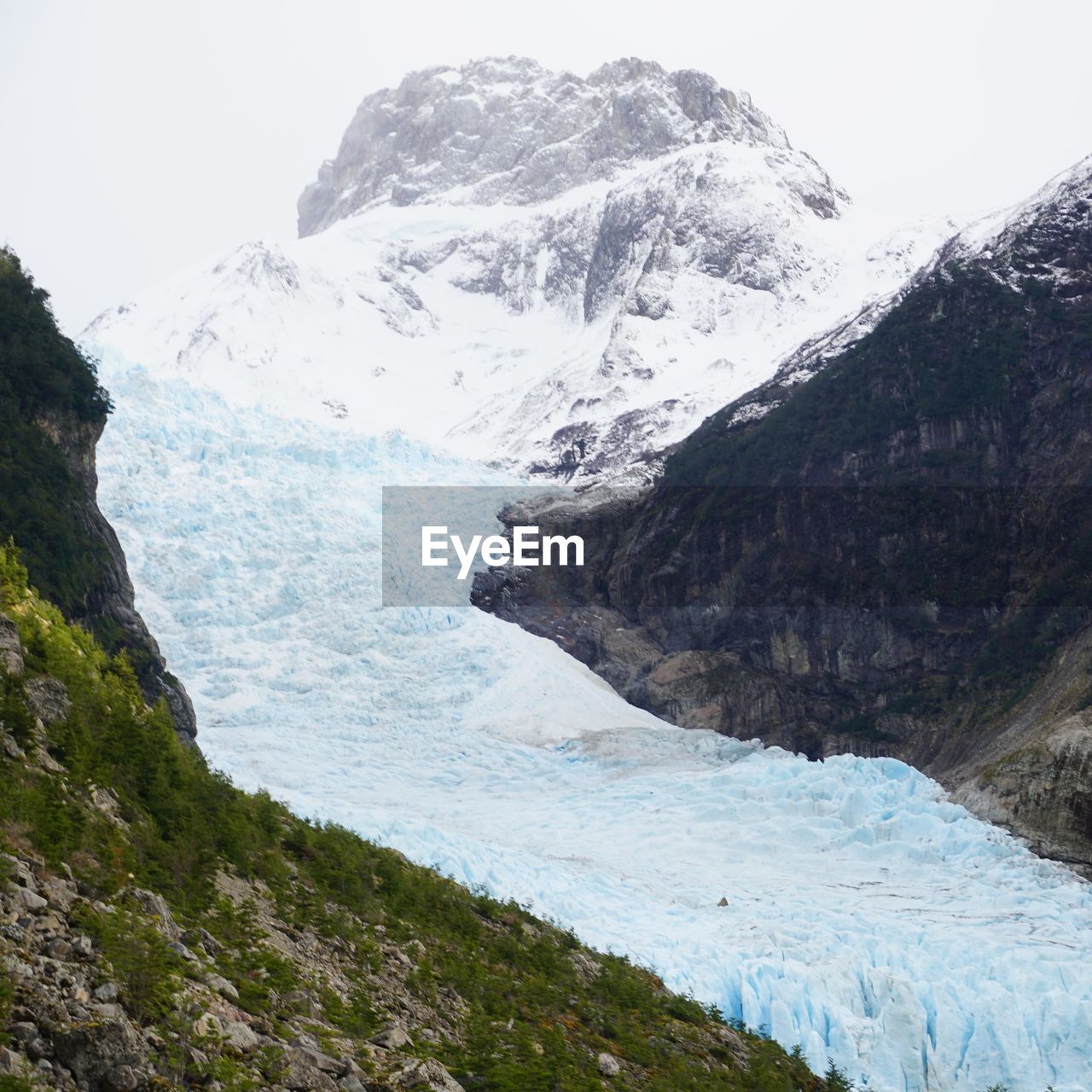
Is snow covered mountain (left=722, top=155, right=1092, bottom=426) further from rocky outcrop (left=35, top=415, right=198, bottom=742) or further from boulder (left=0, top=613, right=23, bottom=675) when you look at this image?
boulder (left=0, top=613, right=23, bottom=675)

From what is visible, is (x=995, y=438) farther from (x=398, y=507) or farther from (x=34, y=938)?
(x=34, y=938)

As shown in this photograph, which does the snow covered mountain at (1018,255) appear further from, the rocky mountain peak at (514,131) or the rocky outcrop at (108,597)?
the rocky mountain peak at (514,131)

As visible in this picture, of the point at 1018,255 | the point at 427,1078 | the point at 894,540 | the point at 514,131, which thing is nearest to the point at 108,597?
the point at 427,1078

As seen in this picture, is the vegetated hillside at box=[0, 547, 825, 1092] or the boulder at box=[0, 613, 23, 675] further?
the boulder at box=[0, 613, 23, 675]

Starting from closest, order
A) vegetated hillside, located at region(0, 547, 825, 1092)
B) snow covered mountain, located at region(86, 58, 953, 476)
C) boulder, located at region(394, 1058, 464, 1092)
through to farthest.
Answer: vegetated hillside, located at region(0, 547, 825, 1092)
boulder, located at region(394, 1058, 464, 1092)
snow covered mountain, located at region(86, 58, 953, 476)

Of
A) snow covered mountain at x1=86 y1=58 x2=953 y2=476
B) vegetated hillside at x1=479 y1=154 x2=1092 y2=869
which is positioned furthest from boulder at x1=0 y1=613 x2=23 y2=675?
snow covered mountain at x1=86 y1=58 x2=953 y2=476

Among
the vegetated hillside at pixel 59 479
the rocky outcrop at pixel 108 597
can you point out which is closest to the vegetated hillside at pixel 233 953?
the vegetated hillside at pixel 59 479

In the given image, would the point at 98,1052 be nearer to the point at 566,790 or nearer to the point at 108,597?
the point at 108,597

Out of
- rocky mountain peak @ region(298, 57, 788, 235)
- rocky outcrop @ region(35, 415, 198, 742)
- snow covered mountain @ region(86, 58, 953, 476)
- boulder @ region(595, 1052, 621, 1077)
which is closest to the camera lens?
boulder @ region(595, 1052, 621, 1077)
